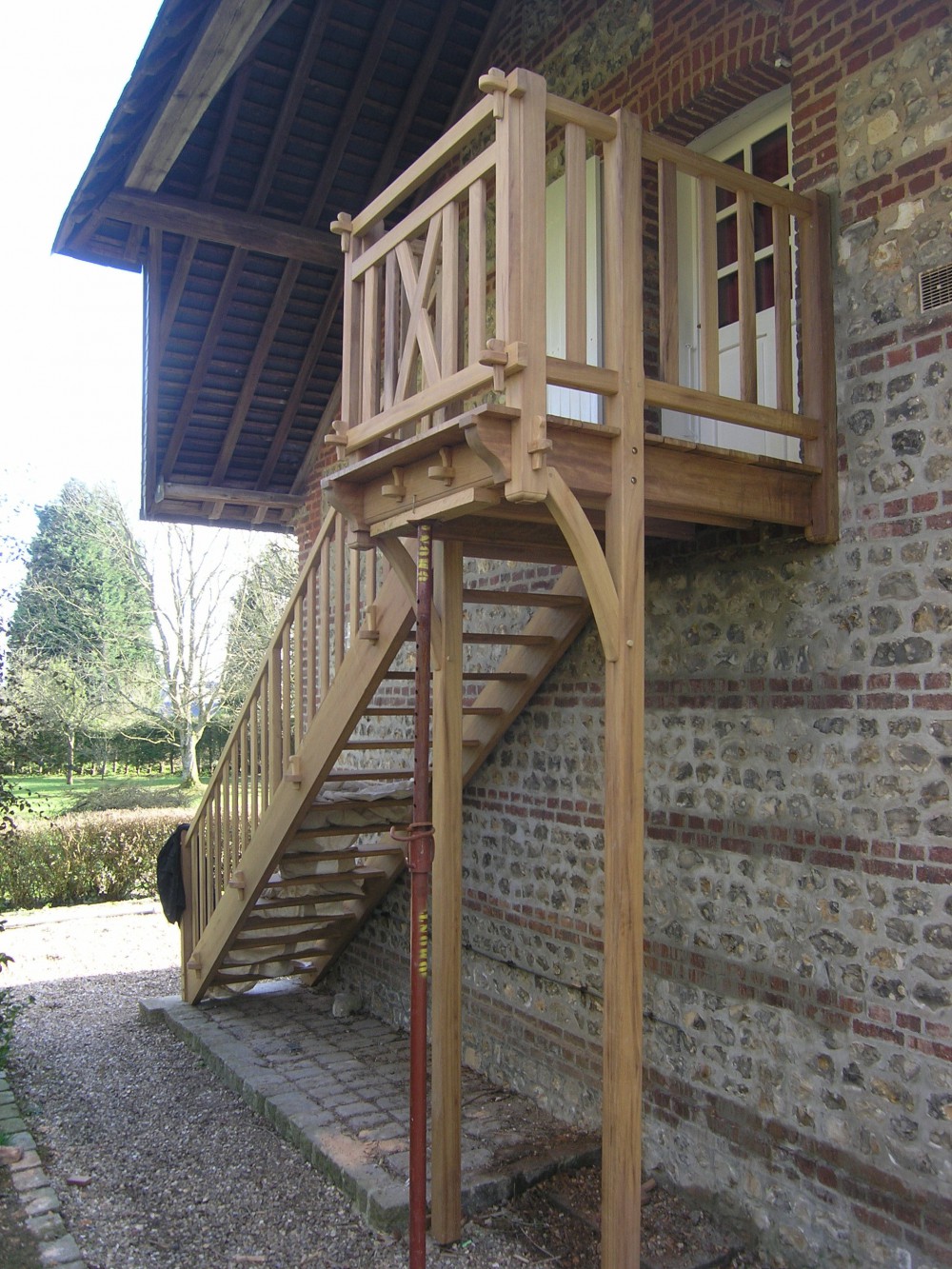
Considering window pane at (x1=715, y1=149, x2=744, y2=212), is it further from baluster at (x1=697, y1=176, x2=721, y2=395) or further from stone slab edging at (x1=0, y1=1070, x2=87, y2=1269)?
stone slab edging at (x1=0, y1=1070, x2=87, y2=1269)

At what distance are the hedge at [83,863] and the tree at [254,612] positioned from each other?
6.91 meters

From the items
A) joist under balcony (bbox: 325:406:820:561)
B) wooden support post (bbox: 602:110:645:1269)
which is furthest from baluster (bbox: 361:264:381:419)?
wooden support post (bbox: 602:110:645:1269)

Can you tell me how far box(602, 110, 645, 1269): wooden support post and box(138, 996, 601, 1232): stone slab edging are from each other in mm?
1400

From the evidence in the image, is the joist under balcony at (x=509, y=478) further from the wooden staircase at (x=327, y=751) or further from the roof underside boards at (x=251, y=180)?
the roof underside boards at (x=251, y=180)

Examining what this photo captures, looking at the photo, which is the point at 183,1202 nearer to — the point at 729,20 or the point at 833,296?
the point at 833,296

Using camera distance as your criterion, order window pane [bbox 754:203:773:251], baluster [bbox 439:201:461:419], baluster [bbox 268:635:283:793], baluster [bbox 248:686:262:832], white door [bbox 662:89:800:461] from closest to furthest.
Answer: baluster [bbox 439:201:461:419] < white door [bbox 662:89:800:461] < window pane [bbox 754:203:773:251] < baluster [bbox 268:635:283:793] < baluster [bbox 248:686:262:832]

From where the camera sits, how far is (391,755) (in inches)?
335

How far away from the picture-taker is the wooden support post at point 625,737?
3.56 m

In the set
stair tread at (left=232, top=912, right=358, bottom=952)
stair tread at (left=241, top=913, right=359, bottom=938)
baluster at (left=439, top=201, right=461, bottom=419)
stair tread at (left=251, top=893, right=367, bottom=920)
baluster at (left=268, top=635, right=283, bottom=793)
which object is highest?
baluster at (left=439, top=201, right=461, bottom=419)

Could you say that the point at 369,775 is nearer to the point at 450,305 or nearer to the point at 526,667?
the point at 526,667

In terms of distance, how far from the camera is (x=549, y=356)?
4191mm

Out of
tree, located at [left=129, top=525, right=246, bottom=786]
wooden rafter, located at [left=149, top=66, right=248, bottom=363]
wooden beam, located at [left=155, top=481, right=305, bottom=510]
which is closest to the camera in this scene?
wooden rafter, located at [left=149, top=66, right=248, bottom=363]

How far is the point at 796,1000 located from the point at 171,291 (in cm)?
712

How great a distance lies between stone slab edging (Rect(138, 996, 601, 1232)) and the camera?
4.70 metres
